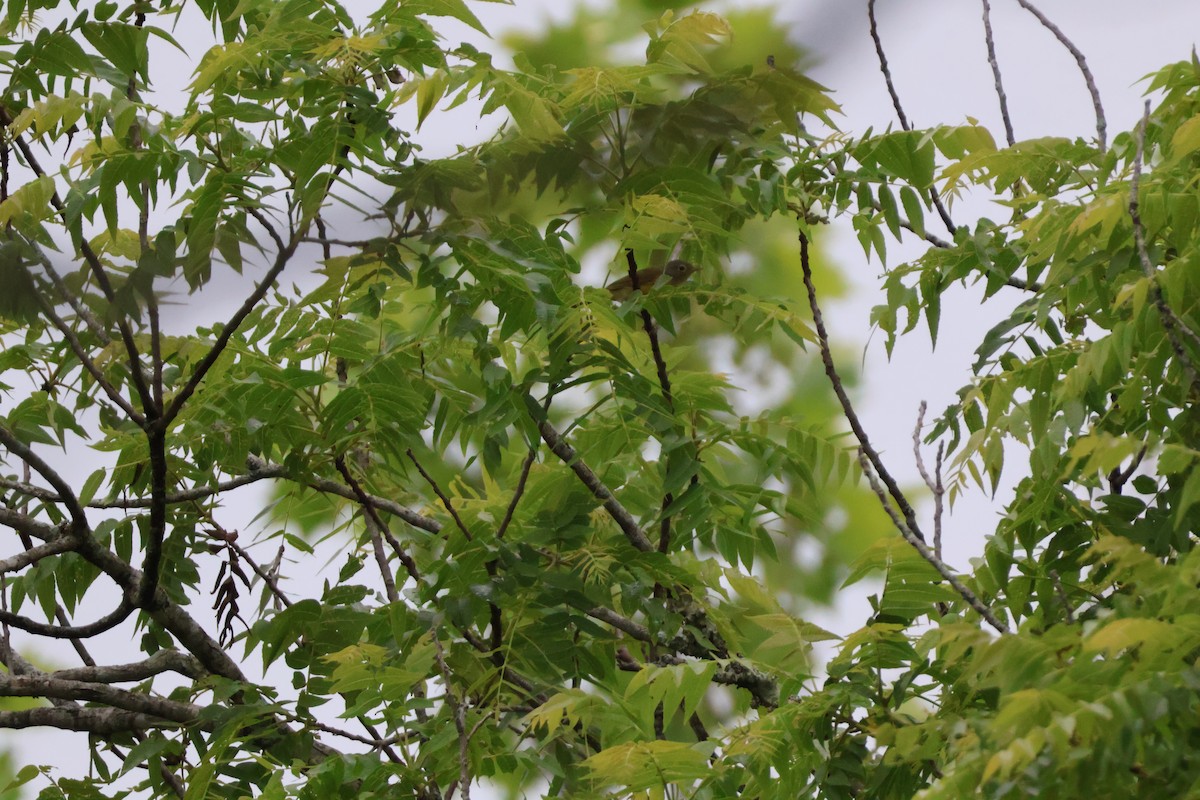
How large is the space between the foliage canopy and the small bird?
3 cm

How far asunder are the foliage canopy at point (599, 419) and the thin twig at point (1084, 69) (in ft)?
0.18

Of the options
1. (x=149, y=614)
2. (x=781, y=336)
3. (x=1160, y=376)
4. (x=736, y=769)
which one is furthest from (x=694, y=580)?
(x=781, y=336)

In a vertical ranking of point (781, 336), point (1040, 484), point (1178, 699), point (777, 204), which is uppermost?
point (781, 336)

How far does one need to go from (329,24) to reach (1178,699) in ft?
5.86

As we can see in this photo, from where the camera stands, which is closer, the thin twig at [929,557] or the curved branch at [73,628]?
the thin twig at [929,557]

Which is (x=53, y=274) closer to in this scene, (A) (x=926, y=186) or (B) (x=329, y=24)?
(B) (x=329, y=24)

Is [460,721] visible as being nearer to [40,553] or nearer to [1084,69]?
[40,553]

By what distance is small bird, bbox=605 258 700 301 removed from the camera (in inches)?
95.0

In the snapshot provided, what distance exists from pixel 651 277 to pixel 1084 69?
3.02 feet

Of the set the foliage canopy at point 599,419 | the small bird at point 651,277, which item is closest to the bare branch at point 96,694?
the foliage canopy at point 599,419

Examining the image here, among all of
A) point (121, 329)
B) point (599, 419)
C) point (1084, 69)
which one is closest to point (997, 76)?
point (1084, 69)

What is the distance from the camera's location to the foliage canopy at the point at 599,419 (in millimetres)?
1468

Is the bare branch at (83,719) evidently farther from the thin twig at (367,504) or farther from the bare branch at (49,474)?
the thin twig at (367,504)

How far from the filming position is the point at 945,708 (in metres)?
1.79
